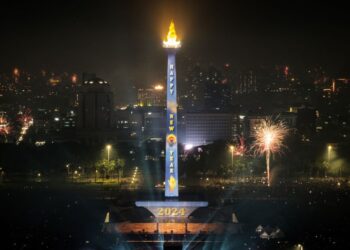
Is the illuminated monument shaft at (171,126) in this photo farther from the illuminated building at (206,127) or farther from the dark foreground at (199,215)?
the illuminated building at (206,127)

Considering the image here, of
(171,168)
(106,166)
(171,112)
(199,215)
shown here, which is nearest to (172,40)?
(171,112)

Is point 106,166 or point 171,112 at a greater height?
point 171,112

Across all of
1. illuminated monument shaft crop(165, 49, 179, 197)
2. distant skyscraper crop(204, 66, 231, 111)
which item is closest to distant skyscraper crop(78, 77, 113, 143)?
distant skyscraper crop(204, 66, 231, 111)

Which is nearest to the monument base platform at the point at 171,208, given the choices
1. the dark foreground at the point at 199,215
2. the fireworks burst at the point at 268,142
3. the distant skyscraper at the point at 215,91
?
the dark foreground at the point at 199,215

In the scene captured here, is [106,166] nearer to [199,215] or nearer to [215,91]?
[199,215]

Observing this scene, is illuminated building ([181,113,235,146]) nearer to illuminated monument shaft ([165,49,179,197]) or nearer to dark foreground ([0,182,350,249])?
dark foreground ([0,182,350,249])
